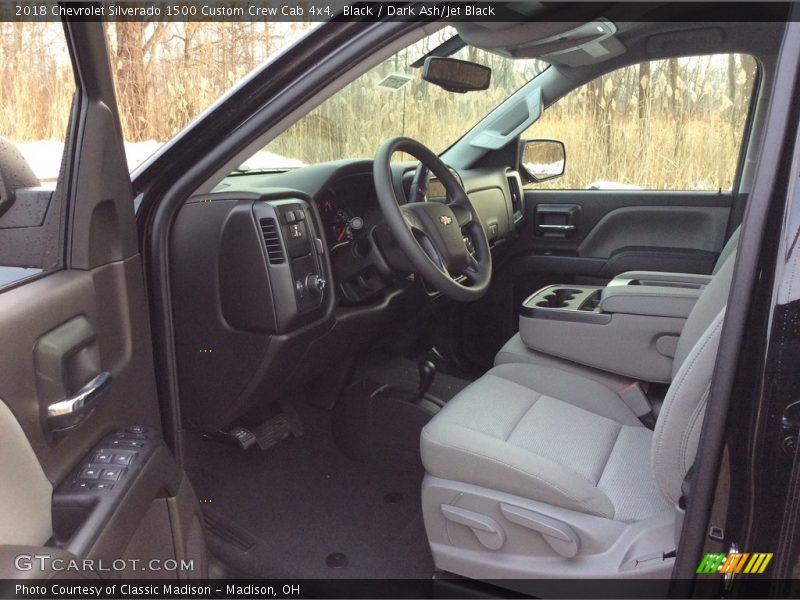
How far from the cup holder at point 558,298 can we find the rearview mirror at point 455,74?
0.67 metres

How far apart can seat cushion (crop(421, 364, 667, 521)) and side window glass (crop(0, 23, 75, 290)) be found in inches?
32.2

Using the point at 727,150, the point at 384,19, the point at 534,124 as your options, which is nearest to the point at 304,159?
the point at 384,19

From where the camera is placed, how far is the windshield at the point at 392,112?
1.68 metres

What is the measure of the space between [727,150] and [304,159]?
5.12ft

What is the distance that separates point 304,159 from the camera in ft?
6.18

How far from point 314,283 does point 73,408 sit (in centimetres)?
68

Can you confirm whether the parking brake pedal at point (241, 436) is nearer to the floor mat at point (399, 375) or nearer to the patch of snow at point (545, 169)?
the floor mat at point (399, 375)

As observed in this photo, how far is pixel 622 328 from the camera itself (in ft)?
6.30

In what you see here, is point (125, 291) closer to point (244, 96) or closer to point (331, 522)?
point (244, 96)

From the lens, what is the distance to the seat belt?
178 cm

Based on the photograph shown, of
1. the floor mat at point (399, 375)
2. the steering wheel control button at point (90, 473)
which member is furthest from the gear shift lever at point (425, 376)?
the steering wheel control button at point (90, 473)

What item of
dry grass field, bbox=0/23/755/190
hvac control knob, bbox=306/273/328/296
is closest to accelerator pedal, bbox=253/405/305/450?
hvac control knob, bbox=306/273/328/296

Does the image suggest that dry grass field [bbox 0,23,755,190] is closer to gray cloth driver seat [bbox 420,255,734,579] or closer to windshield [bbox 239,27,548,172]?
windshield [bbox 239,27,548,172]

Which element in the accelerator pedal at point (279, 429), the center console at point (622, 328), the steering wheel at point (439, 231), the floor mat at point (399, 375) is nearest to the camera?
the steering wheel at point (439, 231)
